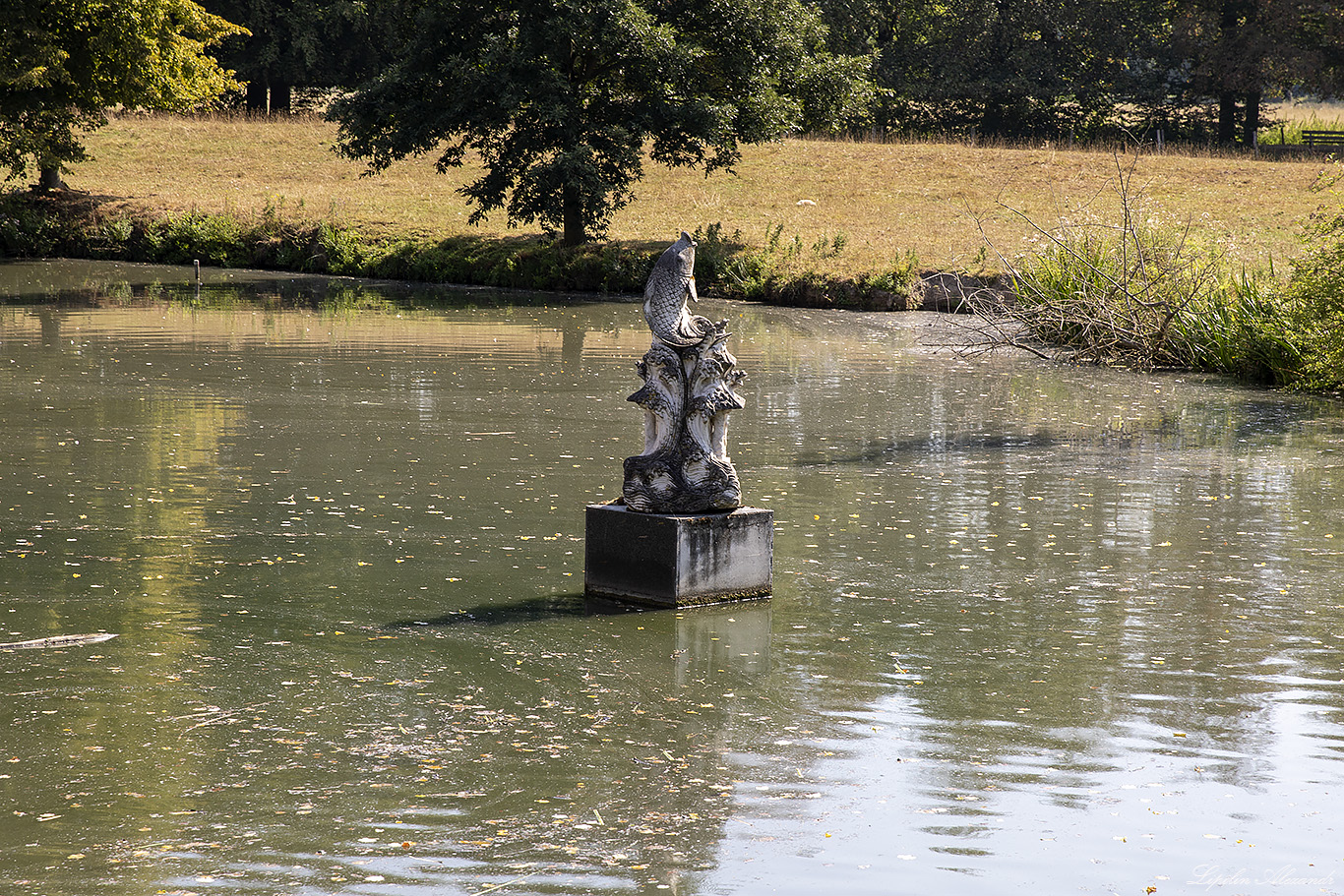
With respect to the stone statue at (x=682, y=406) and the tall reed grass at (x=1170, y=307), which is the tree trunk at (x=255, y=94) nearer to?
the tall reed grass at (x=1170, y=307)

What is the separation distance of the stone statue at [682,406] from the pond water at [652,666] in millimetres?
833

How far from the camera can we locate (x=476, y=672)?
27.8 feet

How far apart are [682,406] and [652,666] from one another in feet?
6.84

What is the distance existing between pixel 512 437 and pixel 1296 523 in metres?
8.24

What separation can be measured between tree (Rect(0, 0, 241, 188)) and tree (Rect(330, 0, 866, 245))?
657 centimetres

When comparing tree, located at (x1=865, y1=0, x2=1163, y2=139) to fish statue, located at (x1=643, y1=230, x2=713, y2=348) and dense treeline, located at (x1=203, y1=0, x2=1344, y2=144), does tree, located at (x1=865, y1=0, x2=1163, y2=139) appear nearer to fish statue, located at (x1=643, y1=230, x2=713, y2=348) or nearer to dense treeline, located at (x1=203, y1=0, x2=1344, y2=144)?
dense treeline, located at (x1=203, y1=0, x2=1344, y2=144)

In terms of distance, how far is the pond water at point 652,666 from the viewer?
6.08 meters

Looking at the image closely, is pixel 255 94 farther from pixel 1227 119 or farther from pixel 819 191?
pixel 1227 119

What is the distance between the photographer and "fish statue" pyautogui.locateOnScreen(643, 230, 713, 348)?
33.0 feet

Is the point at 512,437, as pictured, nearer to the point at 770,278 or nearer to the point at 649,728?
the point at 649,728

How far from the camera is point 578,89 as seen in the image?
37.7 m

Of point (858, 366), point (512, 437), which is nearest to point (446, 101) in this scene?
point (858, 366)

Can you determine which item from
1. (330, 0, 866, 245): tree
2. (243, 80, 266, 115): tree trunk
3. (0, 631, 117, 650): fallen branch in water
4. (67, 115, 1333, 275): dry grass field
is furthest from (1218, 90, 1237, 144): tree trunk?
(0, 631, 117, 650): fallen branch in water

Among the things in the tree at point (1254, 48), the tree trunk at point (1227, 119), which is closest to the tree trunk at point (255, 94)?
the tree at point (1254, 48)
